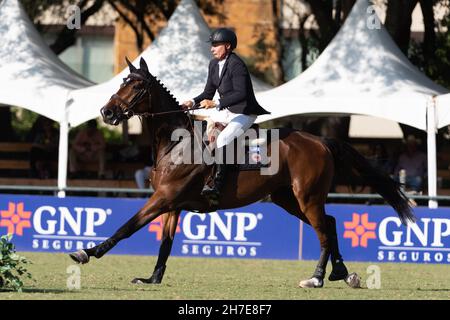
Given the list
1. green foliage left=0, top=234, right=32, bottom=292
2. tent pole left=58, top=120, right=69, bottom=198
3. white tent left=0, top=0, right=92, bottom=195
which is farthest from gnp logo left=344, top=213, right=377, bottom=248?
green foliage left=0, top=234, right=32, bottom=292

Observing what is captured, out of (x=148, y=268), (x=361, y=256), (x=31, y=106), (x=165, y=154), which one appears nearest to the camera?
(x=165, y=154)

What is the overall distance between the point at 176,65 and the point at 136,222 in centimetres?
827

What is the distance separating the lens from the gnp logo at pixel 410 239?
1869 cm

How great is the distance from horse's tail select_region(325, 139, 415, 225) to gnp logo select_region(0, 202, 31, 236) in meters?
6.66

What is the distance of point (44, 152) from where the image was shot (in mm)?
23875

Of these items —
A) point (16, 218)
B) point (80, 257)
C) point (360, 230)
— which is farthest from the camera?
point (16, 218)

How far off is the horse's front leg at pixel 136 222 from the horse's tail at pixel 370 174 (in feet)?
7.82

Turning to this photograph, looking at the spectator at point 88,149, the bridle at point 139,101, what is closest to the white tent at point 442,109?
the bridle at point 139,101

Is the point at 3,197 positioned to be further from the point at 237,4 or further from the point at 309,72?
the point at 237,4

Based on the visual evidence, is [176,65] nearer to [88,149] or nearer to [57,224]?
[57,224]

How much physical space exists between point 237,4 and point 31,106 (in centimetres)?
2989

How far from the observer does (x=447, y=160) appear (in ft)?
80.4

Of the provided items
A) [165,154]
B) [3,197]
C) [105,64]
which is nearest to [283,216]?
[3,197]

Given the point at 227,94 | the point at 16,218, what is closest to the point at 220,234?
the point at 16,218
